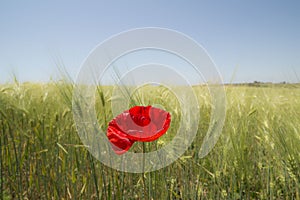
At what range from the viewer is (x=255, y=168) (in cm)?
132

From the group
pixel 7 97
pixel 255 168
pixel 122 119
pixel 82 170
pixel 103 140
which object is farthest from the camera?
pixel 7 97

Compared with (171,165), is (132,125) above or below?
above

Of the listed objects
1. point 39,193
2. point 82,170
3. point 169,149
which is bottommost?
point 39,193

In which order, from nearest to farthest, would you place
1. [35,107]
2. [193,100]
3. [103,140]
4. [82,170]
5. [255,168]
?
[103,140] → [193,100] → [82,170] → [255,168] → [35,107]

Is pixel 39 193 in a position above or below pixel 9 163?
below

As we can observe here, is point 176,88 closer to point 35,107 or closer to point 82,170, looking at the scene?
point 82,170

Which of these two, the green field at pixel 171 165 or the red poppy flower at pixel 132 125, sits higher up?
the red poppy flower at pixel 132 125

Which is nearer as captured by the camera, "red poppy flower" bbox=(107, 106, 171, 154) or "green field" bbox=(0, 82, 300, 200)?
"red poppy flower" bbox=(107, 106, 171, 154)

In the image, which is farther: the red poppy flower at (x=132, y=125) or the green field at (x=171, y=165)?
the green field at (x=171, y=165)

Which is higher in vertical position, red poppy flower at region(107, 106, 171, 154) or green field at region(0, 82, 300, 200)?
red poppy flower at region(107, 106, 171, 154)

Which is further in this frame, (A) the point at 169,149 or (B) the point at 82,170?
(B) the point at 82,170

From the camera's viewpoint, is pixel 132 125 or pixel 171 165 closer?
pixel 132 125

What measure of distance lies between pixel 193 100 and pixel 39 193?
83 cm

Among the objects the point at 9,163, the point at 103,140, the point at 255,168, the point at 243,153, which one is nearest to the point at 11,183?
the point at 9,163
